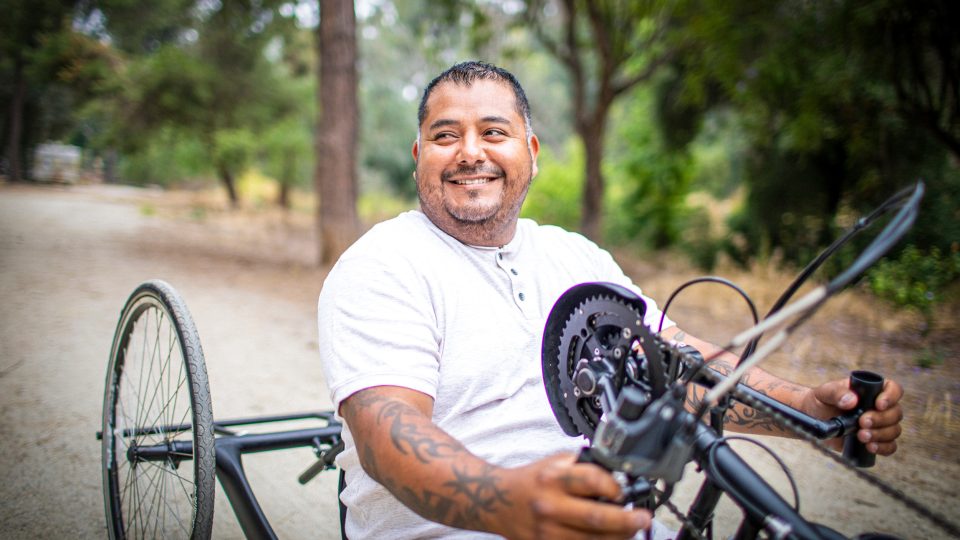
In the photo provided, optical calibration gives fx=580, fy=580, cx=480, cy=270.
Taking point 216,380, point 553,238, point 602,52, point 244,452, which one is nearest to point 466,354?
point 553,238

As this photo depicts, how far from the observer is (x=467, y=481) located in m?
1.11

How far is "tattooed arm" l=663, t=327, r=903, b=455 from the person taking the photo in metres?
1.35

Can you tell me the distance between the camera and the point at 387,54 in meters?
26.9

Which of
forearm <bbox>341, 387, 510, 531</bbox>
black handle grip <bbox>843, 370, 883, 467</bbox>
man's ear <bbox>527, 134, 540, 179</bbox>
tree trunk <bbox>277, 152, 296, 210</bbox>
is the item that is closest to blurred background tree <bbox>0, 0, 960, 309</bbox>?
tree trunk <bbox>277, 152, 296, 210</bbox>

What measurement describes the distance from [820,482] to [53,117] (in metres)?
14.3

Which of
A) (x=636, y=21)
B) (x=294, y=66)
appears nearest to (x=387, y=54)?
(x=294, y=66)

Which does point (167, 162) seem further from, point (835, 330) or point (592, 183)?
point (835, 330)

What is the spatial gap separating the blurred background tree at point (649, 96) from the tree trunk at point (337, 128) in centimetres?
39

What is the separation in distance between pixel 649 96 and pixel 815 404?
12.4m

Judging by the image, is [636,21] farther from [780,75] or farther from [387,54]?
[387,54]

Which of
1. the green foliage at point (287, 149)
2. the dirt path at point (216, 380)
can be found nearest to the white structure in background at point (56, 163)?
the green foliage at point (287, 149)

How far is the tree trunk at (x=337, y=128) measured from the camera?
319 inches

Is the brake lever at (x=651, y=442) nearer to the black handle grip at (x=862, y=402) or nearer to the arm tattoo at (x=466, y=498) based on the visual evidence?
the arm tattoo at (x=466, y=498)

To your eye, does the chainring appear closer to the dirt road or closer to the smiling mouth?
the smiling mouth
